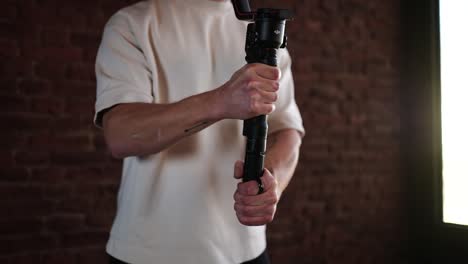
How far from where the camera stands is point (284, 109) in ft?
4.73

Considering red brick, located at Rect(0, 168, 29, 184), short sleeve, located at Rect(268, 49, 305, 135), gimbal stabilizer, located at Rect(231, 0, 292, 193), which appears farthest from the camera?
red brick, located at Rect(0, 168, 29, 184)

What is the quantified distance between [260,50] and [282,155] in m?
0.42

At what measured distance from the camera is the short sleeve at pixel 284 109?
143 centimetres

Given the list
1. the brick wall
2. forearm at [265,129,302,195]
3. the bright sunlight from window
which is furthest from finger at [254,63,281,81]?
the bright sunlight from window

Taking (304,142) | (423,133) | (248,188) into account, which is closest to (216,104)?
(248,188)

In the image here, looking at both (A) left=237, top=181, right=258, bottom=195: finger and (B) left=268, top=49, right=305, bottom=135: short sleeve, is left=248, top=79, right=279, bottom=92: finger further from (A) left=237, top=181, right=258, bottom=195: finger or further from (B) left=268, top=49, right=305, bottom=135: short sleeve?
(B) left=268, top=49, right=305, bottom=135: short sleeve

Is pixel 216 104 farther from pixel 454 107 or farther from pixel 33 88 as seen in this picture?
pixel 454 107

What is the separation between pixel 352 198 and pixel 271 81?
260 centimetres

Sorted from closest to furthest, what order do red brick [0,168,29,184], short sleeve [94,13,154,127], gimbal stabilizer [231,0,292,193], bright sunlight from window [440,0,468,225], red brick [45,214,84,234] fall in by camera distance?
gimbal stabilizer [231,0,292,193], short sleeve [94,13,154,127], red brick [0,168,29,184], red brick [45,214,84,234], bright sunlight from window [440,0,468,225]

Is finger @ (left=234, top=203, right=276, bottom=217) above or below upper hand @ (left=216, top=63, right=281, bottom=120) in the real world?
below

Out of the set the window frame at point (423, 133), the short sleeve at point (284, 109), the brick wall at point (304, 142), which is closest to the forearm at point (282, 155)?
the short sleeve at point (284, 109)

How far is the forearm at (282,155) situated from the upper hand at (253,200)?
186 millimetres

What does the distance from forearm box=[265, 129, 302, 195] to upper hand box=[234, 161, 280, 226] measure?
0.61 ft

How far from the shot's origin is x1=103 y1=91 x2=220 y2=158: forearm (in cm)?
106
